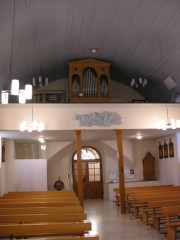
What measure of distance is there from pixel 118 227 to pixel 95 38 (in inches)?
257

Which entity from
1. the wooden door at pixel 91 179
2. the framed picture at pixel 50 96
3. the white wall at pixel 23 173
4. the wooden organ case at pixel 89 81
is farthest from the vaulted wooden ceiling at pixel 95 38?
the wooden door at pixel 91 179

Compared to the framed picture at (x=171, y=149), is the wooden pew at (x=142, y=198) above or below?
below

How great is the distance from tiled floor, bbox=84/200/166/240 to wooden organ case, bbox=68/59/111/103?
4.40 m

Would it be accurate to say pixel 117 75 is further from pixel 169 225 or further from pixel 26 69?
pixel 169 225

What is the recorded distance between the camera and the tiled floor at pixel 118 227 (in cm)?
696

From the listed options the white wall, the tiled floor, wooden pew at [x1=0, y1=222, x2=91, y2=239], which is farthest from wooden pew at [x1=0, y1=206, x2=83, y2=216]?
the white wall

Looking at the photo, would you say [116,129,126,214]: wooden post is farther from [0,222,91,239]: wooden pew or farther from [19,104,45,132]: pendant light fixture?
[0,222,91,239]: wooden pew

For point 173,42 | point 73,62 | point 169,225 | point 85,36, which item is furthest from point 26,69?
point 169,225

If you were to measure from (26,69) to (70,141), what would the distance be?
14.5ft

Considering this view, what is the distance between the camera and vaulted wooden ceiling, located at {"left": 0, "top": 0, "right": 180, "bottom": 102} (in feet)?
28.8

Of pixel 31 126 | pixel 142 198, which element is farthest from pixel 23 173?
pixel 142 198

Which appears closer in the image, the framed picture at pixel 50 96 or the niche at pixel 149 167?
the framed picture at pixel 50 96

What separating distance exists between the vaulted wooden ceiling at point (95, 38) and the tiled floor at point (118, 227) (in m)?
5.53

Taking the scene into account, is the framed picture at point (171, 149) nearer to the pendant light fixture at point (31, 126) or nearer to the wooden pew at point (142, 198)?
the wooden pew at point (142, 198)
